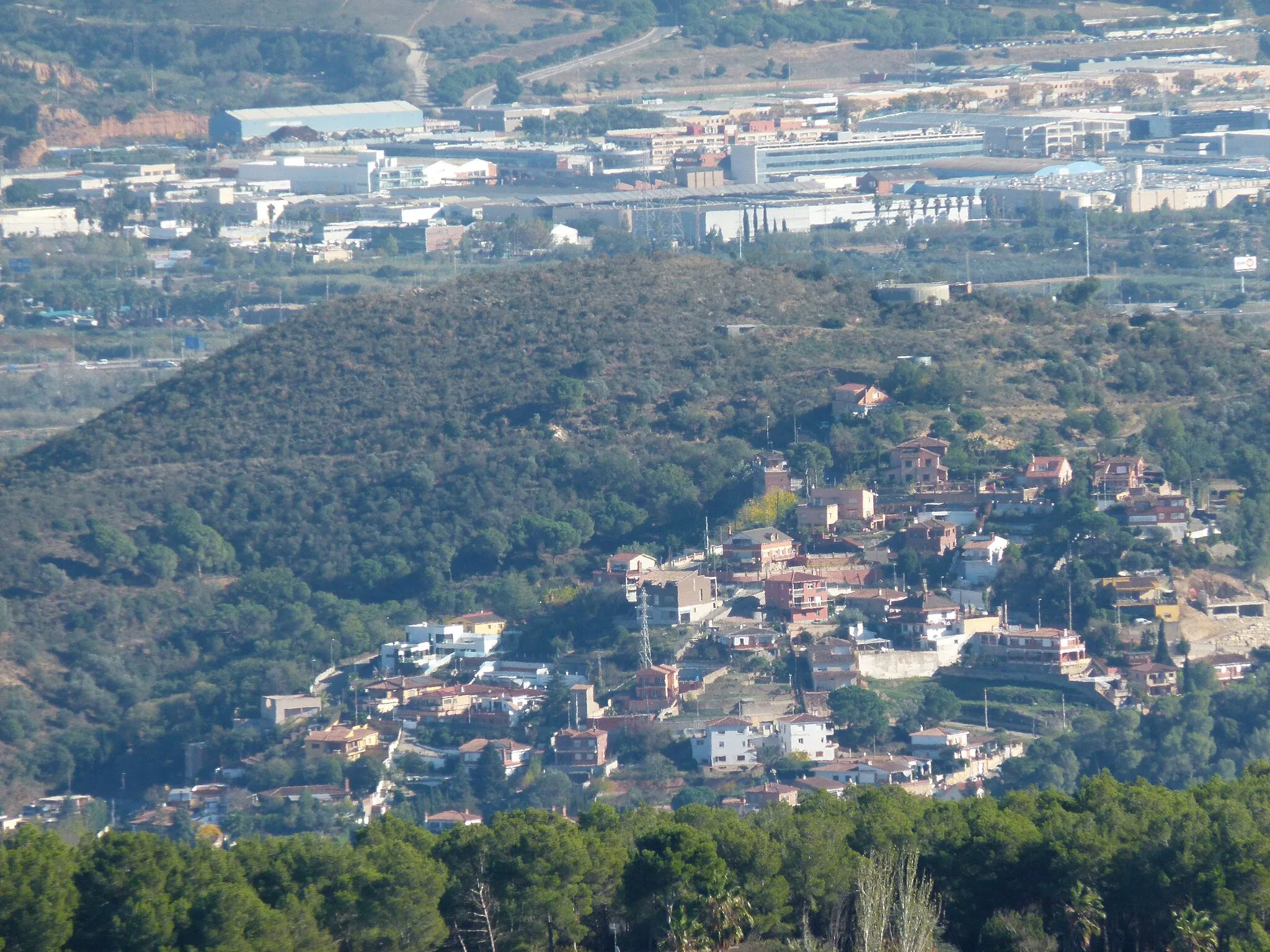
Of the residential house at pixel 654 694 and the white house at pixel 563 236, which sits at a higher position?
the white house at pixel 563 236

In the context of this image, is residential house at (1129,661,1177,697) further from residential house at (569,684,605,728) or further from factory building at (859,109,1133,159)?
factory building at (859,109,1133,159)

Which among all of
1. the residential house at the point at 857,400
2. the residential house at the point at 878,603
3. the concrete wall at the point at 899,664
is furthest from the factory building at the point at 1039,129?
the concrete wall at the point at 899,664

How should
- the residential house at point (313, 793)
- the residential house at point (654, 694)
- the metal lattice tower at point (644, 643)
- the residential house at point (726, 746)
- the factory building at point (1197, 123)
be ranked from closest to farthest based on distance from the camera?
the residential house at point (726, 746) → the residential house at point (313, 793) → the residential house at point (654, 694) → the metal lattice tower at point (644, 643) → the factory building at point (1197, 123)

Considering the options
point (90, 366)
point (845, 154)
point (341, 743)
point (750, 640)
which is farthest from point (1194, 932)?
point (845, 154)

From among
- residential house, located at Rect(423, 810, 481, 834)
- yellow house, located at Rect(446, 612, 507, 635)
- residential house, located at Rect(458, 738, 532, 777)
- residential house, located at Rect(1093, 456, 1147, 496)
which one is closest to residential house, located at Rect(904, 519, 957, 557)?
residential house, located at Rect(1093, 456, 1147, 496)

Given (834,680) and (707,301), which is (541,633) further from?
(707,301)

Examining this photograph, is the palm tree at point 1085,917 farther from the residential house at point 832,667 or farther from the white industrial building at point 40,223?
the white industrial building at point 40,223

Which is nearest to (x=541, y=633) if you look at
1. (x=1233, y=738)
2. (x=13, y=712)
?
(x=13, y=712)
